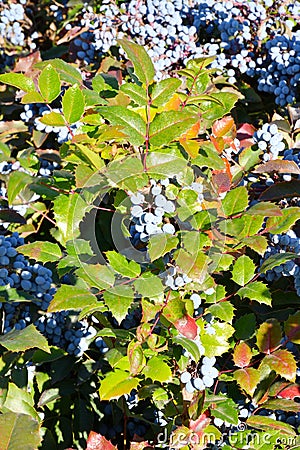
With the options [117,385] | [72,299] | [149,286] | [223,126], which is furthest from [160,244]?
[223,126]

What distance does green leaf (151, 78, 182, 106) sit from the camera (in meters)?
1.12

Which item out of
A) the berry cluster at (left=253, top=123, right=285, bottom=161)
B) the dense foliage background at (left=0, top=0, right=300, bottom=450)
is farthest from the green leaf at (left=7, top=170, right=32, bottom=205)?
the berry cluster at (left=253, top=123, right=285, bottom=161)

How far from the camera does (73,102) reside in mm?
1114

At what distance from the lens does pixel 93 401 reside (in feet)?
5.30

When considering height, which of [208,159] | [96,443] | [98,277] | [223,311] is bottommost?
[96,443]

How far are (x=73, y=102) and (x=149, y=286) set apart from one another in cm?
38

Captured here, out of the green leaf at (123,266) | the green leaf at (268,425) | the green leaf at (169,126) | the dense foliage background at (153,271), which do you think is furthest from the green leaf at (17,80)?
the green leaf at (268,425)

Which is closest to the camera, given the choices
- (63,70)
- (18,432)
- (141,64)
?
(18,432)

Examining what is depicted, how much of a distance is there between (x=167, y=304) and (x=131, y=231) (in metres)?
0.16

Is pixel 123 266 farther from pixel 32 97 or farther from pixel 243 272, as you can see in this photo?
pixel 32 97

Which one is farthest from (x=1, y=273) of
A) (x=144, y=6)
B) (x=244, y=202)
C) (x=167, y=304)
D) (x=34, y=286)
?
(x=144, y=6)

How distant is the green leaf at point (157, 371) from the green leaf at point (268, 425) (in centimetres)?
20

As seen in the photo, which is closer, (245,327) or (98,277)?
(98,277)

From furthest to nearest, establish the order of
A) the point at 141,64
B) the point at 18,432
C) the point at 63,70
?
the point at 63,70
the point at 141,64
the point at 18,432
